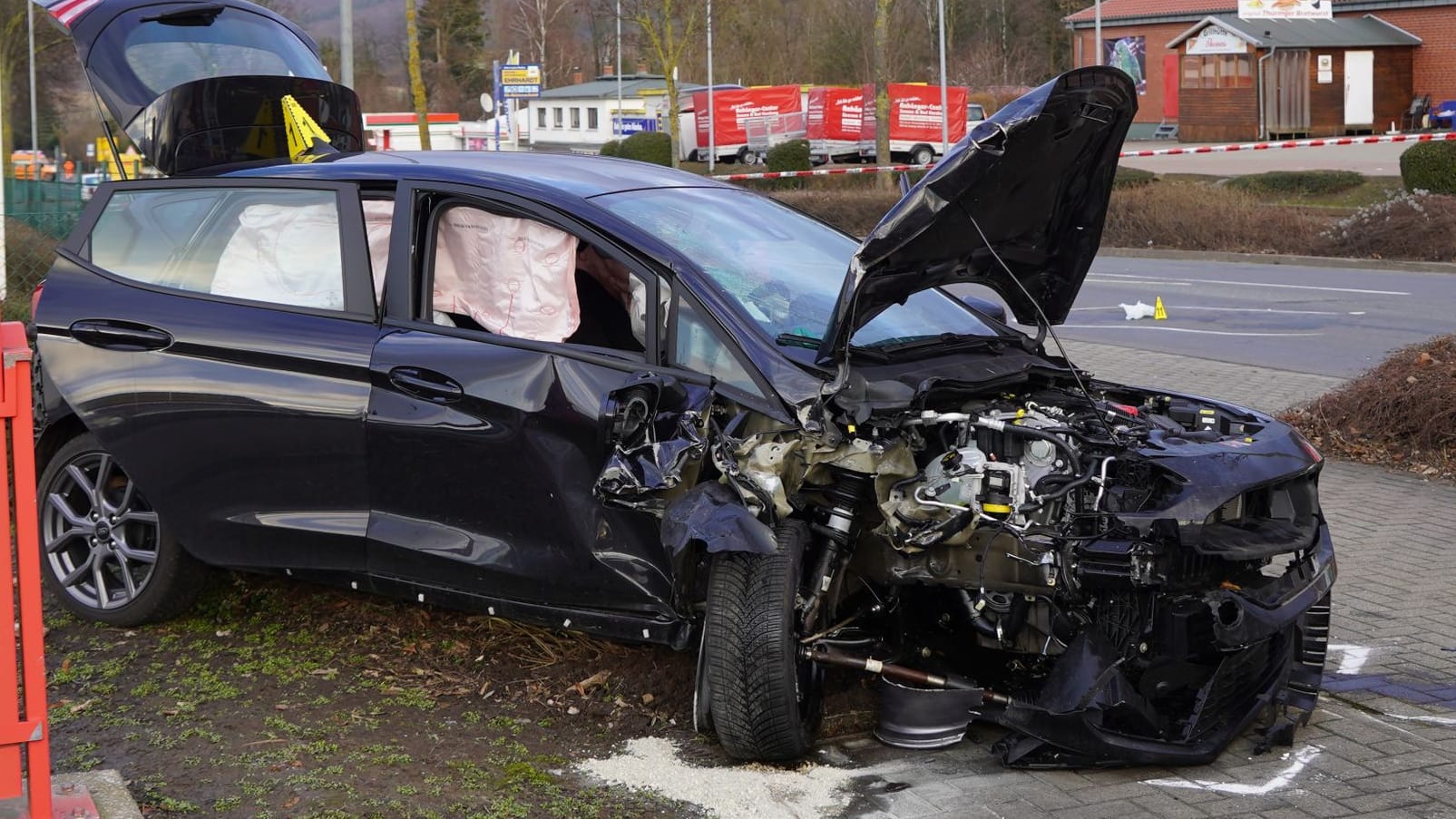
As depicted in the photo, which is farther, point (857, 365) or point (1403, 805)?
point (857, 365)

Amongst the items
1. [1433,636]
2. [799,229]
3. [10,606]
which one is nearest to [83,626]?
[10,606]

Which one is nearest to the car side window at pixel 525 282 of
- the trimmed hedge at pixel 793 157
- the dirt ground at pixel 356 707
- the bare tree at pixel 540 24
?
the dirt ground at pixel 356 707

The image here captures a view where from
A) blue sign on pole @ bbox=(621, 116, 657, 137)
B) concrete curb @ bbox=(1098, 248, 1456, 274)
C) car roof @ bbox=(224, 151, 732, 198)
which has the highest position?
blue sign on pole @ bbox=(621, 116, 657, 137)

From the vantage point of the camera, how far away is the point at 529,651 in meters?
5.55

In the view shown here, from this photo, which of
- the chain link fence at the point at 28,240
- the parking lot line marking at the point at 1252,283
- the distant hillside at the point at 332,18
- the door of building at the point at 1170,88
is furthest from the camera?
the door of building at the point at 1170,88

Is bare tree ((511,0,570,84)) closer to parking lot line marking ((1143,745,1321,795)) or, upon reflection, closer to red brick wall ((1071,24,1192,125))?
red brick wall ((1071,24,1192,125))

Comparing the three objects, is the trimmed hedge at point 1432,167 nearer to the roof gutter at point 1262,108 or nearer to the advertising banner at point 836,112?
the roof gutter at point 1262,108

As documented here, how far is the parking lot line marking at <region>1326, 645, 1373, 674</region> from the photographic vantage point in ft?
17.7

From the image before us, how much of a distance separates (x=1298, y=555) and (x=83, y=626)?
4438 millimetres

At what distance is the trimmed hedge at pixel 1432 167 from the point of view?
2222cm

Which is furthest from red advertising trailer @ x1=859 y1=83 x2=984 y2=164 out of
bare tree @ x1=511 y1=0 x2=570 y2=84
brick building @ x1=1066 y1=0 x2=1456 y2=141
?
bare tree @ x1=511 y1=0 x2=570 y2=84

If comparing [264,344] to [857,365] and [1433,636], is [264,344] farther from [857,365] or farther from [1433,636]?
[1433,636]

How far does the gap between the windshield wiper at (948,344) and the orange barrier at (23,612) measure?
8.28ft

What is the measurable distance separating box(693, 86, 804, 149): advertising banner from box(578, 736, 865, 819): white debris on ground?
48418 millimetres
